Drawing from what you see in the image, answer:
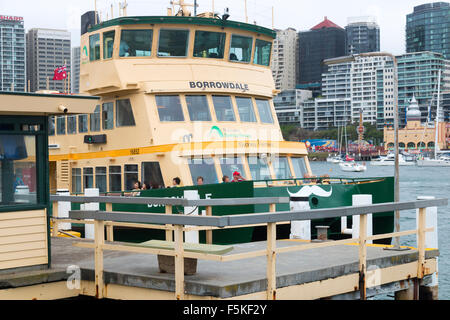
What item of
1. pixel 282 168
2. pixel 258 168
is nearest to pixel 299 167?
pixel 282 168

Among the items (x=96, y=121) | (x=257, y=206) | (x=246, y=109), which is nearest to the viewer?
(x=257, y=206)

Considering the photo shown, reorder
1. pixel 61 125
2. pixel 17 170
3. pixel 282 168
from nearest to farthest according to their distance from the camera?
pixel 17 170, pixel 282 168, pixel 61 125

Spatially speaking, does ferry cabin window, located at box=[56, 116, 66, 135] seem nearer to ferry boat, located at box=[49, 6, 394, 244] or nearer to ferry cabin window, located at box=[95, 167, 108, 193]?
ferry boat, located at box=[49, 6, 394, 244]

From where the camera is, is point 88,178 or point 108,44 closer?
point 108,44

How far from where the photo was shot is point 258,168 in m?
16.3

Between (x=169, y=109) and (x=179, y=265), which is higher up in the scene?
(x=169, y=109)

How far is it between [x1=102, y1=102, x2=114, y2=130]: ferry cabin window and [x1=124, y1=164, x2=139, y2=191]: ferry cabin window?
1.53 metres

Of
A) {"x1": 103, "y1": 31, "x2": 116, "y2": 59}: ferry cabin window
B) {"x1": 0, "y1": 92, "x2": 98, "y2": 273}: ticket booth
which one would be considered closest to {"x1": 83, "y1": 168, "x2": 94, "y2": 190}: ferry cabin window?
{"x1": 103, "y1": 31, "x2": 116, "y2": 59}: ferry cabin window

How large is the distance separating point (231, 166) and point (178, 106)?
2.35 meters

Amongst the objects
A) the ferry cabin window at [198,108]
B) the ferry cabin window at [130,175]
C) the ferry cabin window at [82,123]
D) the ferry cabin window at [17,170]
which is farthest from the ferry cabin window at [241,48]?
the ferry cabin window at [17,170]

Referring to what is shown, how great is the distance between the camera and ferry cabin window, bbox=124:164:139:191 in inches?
666

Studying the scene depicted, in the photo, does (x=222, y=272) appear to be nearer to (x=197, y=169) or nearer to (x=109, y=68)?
(x=197, y=169)

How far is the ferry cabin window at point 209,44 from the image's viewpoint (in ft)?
58.7

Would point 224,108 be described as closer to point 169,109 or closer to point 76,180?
point 169,109
